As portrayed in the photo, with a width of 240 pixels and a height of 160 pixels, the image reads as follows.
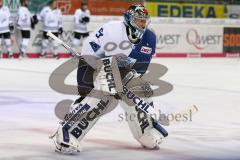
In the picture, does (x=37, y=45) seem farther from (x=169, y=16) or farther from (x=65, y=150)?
(x=65, y=150)

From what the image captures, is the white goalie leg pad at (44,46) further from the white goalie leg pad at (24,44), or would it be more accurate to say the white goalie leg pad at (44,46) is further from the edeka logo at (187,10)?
the edeka logo at (187,10)

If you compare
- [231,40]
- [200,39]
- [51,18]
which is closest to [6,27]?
[51,18]

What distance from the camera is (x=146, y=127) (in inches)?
199

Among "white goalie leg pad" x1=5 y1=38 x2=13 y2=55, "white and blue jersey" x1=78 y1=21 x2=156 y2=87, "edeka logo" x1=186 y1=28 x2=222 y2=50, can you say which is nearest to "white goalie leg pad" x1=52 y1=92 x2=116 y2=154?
"white and blue jersey" x1=78 y1=21 x2=156 y2=87

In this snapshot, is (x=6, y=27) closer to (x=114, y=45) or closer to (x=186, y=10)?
(x=186, y=10)

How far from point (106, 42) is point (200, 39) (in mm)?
16014

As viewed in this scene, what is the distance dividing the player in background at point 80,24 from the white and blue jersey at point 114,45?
43.3ft

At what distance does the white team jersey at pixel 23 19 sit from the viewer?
672 inches

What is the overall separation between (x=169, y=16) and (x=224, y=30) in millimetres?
1933

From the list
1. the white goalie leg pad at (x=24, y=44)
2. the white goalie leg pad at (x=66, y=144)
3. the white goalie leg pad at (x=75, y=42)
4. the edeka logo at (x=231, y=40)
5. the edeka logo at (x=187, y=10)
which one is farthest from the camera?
the edeka logo at (x=187, y=10)

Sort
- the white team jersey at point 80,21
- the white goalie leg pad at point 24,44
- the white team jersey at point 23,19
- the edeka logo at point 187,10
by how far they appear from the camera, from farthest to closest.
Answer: the edeka logo at point 187,10 → the white team jersey at point 80,21 → the white team jersey at point 23,19 → the white goalie leg pad at point 24,44

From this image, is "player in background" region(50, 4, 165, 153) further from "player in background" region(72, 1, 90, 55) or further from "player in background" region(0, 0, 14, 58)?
"player in background" region(72, 1, 90, 55)

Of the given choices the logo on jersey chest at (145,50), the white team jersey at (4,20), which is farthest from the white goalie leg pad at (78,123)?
the white team jersey at (4,20)

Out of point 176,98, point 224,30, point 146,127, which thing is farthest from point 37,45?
point 146,127
